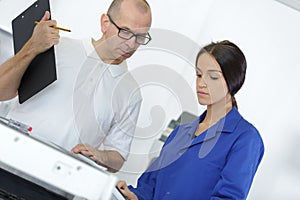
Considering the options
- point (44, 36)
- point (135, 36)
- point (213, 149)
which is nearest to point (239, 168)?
point (213, 149)

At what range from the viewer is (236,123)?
1.35 m

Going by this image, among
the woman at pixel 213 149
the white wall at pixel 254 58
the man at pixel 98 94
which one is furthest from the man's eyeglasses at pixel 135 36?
the white wall at pixel 254 58

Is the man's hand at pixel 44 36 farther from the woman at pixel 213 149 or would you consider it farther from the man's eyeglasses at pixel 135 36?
the woman at pixel 213 149

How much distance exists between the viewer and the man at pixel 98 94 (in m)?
1.48

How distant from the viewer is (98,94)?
1585 mm

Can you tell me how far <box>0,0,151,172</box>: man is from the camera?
58.1 inches

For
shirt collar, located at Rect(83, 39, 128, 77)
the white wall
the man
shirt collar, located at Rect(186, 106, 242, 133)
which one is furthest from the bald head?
the white wall

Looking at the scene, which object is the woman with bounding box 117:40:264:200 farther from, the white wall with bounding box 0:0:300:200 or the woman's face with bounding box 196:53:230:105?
the white wall with bounding box 0:0:300:200

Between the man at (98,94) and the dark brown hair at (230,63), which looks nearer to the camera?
the dark brown hair at (230,63)

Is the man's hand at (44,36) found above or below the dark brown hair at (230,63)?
below

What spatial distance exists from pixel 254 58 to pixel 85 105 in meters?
1.00

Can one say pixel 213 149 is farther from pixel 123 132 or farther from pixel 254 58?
pixel 254 58

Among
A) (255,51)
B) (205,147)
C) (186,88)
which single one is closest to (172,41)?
(186,88)

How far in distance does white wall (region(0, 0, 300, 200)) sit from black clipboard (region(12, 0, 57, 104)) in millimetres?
850
